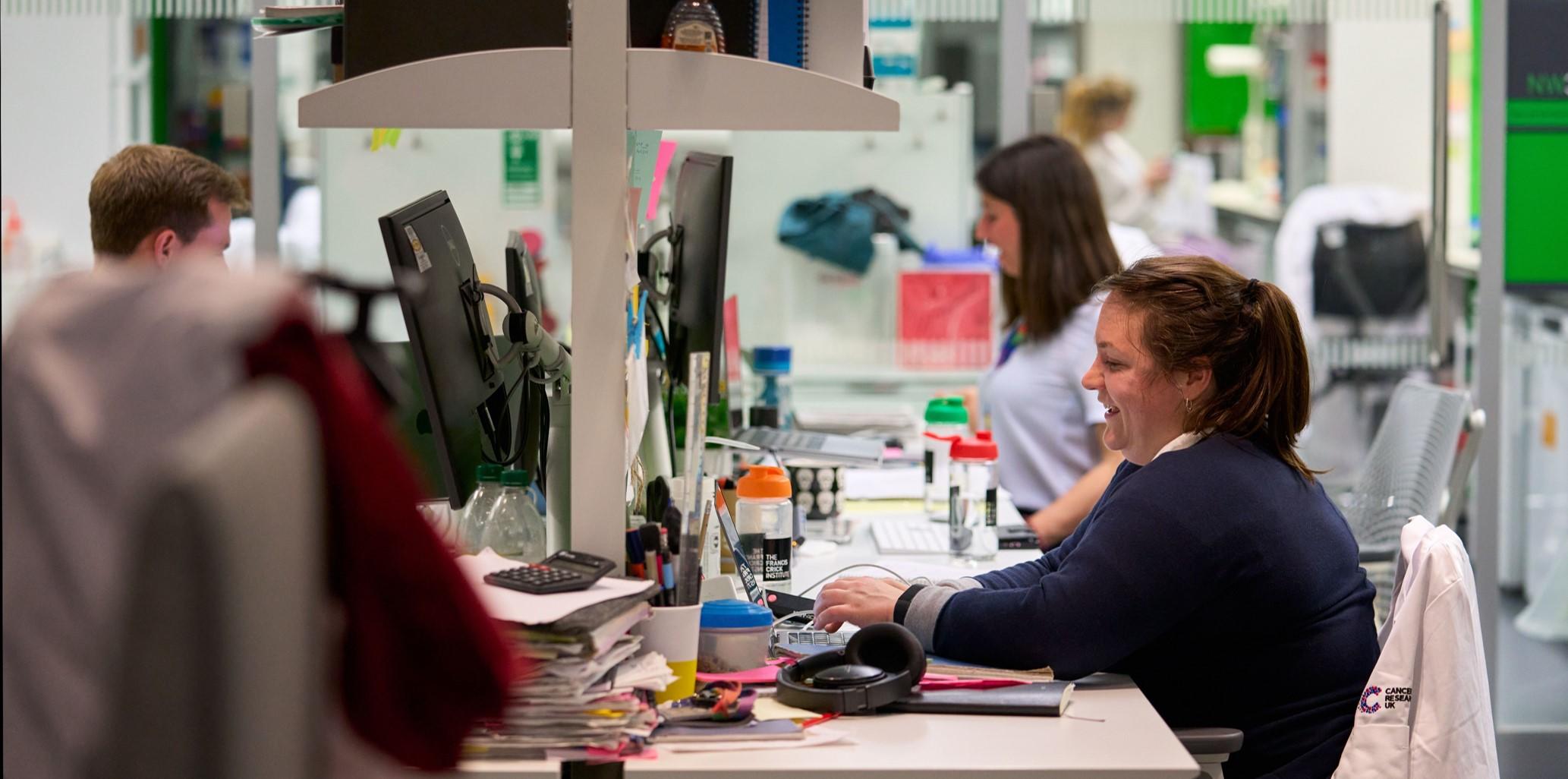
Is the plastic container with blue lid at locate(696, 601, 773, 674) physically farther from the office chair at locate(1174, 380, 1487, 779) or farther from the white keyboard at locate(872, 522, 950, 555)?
the office chair at locate(1174, 380, 1487, 779)

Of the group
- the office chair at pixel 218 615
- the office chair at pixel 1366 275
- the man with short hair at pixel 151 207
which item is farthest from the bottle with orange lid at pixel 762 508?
the office chair at pixel 1366 275

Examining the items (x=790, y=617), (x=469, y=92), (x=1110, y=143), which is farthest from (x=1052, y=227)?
(x=1110, y=143)

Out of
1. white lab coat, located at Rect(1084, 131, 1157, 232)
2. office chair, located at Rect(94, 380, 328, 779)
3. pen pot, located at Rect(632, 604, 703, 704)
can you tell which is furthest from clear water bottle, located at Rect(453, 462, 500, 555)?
white lab coat, located at Rect(1084, 131, 1157, 232)

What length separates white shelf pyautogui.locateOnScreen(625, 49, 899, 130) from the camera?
1723 mm

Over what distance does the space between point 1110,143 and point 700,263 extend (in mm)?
4587

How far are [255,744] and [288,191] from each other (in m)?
7.09

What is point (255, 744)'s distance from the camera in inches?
34.1

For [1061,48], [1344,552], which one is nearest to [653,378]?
[1344,552]

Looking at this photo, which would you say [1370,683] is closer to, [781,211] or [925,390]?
[925,390]

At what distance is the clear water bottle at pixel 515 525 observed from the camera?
1897 mm

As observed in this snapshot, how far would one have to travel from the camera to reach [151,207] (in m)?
Answer: 2.64

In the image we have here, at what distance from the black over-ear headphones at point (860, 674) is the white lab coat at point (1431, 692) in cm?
54

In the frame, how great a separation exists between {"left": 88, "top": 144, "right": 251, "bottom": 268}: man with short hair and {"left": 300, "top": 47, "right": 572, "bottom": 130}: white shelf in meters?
1.02

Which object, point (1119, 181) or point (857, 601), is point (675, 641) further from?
point (1119, 181)
